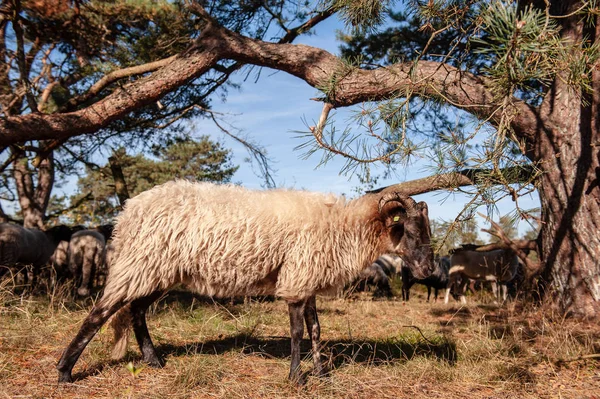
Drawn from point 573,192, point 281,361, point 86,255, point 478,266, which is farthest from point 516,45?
point 478,266

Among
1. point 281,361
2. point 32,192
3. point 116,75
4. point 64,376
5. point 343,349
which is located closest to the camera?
point 64,376

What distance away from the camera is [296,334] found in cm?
423

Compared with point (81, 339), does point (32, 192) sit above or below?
above

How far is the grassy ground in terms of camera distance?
3.88 meters

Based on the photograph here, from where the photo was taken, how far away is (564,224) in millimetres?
6582

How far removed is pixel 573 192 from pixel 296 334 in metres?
4.59

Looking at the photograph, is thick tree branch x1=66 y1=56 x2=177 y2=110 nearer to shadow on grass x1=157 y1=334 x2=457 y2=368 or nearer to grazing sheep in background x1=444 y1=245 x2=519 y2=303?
shadow on grass x1=157 y1=334 x2=457 y2=368

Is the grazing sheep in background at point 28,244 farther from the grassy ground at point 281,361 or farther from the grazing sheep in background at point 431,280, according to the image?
the grazing sheep in background at point 431,280

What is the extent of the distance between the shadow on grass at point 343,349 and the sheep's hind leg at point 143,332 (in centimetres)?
35

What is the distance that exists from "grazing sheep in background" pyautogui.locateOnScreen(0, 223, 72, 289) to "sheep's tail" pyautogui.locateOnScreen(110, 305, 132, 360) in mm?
5406

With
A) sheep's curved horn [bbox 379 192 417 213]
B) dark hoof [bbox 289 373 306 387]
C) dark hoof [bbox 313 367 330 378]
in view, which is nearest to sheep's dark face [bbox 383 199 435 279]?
sheep's curved horn [bbox 379 192 417 213]

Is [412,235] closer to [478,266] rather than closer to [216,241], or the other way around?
[216,241]

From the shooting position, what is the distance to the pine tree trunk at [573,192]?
20.8ft

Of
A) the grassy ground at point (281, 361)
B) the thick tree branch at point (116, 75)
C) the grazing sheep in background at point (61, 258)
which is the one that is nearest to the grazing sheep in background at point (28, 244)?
the grazing sheep in background at point (61, 258)
